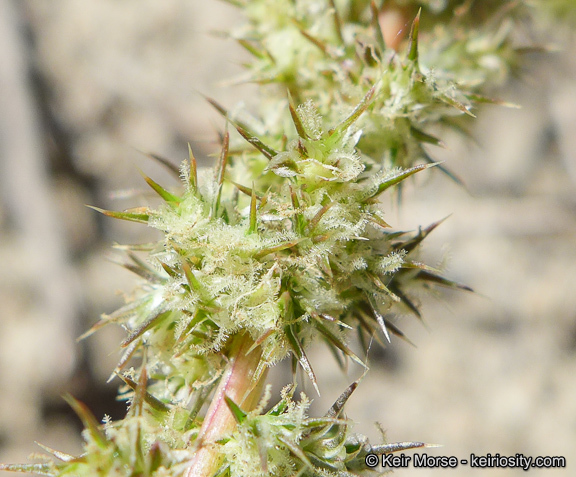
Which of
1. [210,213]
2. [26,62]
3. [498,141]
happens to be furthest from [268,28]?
[498,141]

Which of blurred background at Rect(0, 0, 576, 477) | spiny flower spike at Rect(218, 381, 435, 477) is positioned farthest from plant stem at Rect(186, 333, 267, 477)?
blurred background at Rect(0, 0, 576, 477)

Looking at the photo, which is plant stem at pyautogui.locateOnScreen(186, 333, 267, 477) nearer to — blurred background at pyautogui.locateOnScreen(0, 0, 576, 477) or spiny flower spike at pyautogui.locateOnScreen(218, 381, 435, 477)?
A: spiny flower spike at pyautogui.locateOnScreen(218, 381, 435, 477)

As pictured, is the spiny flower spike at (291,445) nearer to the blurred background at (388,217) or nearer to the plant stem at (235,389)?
the plant stem at (235,389)

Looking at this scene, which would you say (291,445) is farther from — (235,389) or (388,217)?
(388,217)

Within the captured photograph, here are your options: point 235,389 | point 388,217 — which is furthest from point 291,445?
point 388,217

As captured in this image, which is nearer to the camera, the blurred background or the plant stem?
the plant stem

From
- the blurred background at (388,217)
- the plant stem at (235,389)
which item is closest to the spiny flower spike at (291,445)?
the plant stem at (235,389)
